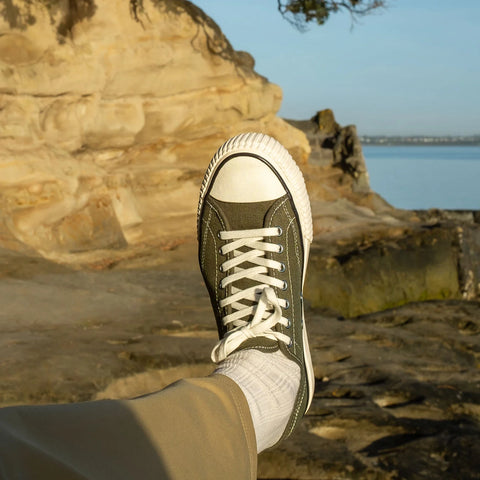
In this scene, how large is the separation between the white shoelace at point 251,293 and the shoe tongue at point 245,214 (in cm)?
3

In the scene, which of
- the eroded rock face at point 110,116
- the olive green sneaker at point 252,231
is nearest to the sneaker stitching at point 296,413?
the olive green sneaker at point 252,231

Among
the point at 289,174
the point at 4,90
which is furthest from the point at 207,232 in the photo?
the point at 4,90

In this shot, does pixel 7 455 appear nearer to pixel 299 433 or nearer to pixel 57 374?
pixel 299 433

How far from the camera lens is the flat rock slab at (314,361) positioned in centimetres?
215

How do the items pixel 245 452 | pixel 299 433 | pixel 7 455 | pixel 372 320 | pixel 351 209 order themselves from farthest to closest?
pixel 351 209 < pixel 372 320 < pixel 299 433 < pixel 245 452 < pixel 7 455

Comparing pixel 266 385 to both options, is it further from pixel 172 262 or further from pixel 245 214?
pixel 172 262

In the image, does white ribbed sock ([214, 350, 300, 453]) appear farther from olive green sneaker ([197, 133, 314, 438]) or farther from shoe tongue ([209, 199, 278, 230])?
shoe tongue ([209, 199, 278, 230])

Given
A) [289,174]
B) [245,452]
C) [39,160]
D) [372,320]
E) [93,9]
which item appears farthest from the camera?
[93,9]

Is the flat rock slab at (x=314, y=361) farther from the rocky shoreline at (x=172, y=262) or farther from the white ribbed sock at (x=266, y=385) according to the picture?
the white ribbed sock at (x=266, y=385)

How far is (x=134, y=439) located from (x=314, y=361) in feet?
6.51

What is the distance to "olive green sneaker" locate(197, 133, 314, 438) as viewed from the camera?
2406 mm

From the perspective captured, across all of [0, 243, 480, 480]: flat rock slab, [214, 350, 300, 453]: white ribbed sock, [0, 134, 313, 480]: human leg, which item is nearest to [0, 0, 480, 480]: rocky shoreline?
[0, 243, 480, 480]: flat rock slab

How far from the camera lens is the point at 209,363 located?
3021 mm

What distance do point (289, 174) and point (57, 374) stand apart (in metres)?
1.27
